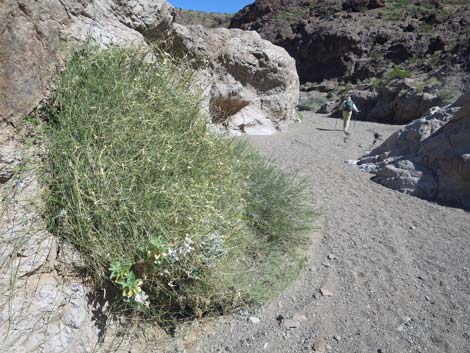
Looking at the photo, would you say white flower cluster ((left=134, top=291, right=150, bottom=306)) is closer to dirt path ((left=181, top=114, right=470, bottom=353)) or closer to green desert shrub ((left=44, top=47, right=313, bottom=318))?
green desert shrub ((left=44, top=47, right=313, bottom=318))

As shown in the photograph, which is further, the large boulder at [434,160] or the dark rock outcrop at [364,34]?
the dark rock outcrop at [364,34]

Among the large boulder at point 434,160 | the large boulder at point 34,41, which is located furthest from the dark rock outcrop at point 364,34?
the large boulder at point 34,41

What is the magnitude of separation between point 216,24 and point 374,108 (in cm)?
4094

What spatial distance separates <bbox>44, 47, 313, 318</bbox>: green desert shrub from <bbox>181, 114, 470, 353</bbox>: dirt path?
0.72 ft

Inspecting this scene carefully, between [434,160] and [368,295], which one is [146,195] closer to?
[368,295]

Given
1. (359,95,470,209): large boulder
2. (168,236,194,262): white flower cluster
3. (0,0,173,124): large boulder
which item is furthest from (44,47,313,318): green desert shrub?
(359,95,470,209): large boulder

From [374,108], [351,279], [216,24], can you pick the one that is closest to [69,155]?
Answer: [351,279]

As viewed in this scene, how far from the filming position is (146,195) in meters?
1.94

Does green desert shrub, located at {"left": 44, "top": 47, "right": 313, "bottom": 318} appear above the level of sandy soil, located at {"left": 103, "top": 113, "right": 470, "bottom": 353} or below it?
above

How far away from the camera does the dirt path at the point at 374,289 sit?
2.16 meters

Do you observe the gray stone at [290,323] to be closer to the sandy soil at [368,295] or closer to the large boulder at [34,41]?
the sandy soil at [368,295]

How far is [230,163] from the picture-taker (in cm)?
281

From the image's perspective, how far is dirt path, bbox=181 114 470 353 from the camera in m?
2.16

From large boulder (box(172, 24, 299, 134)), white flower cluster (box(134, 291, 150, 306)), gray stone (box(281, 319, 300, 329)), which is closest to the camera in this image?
white flower cluster (box(134, 291, 150, 306))
